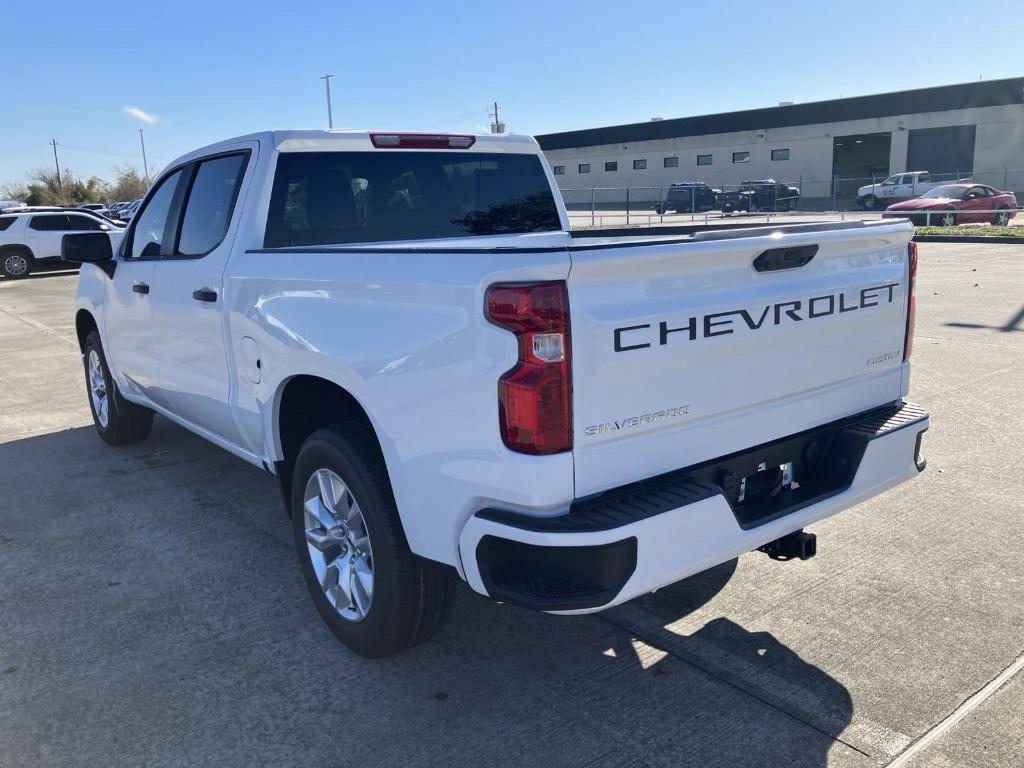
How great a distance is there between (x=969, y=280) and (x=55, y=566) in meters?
14.5

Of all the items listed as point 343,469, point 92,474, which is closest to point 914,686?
point 343,469

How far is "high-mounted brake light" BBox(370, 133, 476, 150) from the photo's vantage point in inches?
178

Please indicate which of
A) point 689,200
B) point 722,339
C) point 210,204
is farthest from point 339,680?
point 689,200

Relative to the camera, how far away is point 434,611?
10.6 ft

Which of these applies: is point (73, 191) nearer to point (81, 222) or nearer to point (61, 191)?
point (61, 191)

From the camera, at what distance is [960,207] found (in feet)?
96.2

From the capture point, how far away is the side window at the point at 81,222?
23500 millimetres

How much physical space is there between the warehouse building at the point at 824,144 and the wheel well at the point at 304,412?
1667 inches

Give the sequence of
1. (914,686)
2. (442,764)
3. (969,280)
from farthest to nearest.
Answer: (969,280) < (914,686) < (442,764)

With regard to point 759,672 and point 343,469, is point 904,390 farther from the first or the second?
point 343,469

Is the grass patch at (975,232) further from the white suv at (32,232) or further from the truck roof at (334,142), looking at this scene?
the white suv at (32,232)

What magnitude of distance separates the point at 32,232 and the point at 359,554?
24.3m

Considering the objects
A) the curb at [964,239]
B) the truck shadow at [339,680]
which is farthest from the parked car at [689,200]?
the truck shadow at [339,680]

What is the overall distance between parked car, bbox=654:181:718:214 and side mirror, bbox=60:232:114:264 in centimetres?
3373
